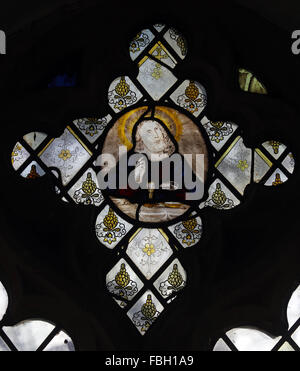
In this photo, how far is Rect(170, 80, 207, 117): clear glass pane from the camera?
5.68m

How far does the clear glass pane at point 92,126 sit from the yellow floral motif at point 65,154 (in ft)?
0.51

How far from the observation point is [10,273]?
5086 mm

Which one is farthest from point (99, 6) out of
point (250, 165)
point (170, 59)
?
point (250, 165)

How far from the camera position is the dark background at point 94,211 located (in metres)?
5.03

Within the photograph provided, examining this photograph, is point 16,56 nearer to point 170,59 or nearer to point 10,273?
point 170,59

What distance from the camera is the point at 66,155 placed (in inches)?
218

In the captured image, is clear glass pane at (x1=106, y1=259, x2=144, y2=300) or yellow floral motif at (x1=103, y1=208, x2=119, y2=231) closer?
clear glass pane at (x1=106, y1=259, x2=144, y2=300)

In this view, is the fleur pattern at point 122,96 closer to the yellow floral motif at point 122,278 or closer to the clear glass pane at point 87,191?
the clear glass pane at point 87,191

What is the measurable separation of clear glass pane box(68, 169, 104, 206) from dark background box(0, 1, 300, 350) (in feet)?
0.51

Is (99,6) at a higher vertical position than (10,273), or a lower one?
higher

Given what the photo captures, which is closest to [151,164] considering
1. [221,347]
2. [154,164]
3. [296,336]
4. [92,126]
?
[154,164]

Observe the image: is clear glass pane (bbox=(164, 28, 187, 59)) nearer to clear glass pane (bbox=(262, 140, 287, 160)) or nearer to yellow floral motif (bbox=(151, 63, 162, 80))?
yellow floral motif (bbox=(151, 63, 162, 80))

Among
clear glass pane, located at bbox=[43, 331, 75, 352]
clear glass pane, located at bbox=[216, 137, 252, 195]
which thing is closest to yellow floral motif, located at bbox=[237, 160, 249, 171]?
clear glass pane, located at bbox=[216, 137, 252, 195]

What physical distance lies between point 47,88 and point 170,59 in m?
0.80
